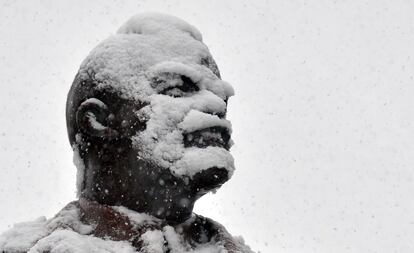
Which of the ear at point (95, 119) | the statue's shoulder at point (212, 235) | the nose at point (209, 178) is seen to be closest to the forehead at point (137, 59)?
the ear at point (95, 119)

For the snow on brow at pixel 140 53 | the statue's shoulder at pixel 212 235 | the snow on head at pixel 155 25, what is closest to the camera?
the statue's shoulder at pixel 212 235

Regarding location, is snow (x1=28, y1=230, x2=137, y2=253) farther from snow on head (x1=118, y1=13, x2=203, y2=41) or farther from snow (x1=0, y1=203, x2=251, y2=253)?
snow on head (x1=118, y1=13, x2=203, y2=41)

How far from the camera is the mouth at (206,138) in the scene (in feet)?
14.3

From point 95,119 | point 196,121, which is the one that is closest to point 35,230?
point 95,119

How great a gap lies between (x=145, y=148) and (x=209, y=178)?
0.47 meters

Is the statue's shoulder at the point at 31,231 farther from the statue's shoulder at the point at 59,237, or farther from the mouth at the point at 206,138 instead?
the mouth at the point at 206,138

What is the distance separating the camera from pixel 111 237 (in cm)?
423

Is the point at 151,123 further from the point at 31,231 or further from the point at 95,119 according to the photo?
the point at 31,231

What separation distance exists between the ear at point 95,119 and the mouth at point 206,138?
0.51 metres

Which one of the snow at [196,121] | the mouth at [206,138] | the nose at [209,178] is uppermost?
the snow at [196,121]

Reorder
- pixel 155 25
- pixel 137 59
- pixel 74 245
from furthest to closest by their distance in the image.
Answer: pixel 155 25 < pixel 137 59 < pixel 74 245

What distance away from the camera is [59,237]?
13.1 feet

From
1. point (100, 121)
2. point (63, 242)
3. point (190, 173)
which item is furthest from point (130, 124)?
point (63, 242)

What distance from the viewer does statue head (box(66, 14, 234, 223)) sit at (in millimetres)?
4320
